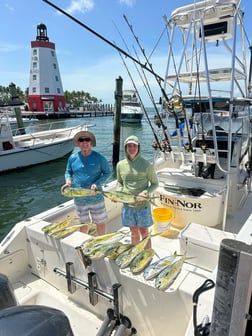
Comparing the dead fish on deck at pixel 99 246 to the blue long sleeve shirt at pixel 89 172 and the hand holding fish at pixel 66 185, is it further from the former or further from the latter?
the hand holding fish at pixel 66 185

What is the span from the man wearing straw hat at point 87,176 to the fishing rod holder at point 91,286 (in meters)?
0.57

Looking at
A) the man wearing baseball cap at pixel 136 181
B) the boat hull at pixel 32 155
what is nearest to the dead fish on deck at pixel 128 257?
the man wearing baseball cap at pixel 136 181

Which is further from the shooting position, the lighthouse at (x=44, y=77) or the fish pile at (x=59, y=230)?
the lighthouse at (x=44, y=77)

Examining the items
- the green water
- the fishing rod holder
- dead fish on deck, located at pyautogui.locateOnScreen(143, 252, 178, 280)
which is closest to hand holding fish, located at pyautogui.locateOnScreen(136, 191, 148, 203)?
dead fish on deck, located at pyautogui.locateOnScreen(143, 252, 178, 280)

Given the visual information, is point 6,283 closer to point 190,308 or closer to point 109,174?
point 190,308

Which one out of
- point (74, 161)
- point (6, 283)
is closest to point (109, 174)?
point (74, 161)

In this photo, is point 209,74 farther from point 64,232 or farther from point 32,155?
point 32,155

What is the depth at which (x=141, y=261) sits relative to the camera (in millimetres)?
2227

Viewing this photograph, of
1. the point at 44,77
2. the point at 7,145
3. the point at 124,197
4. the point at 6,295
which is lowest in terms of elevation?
the point at 7,145

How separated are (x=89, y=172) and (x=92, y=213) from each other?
50cm

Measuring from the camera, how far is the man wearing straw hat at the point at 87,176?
2963mm

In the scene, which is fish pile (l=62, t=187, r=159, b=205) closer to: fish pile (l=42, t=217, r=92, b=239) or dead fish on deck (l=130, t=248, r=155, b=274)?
fish pile (l=42, t=217, r=92, b=239)

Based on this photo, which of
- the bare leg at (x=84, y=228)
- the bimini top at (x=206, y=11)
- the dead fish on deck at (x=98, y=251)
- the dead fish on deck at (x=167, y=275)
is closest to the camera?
the dead fish on deck at (x=167, y=275)

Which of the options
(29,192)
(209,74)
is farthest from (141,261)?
(29,192)
